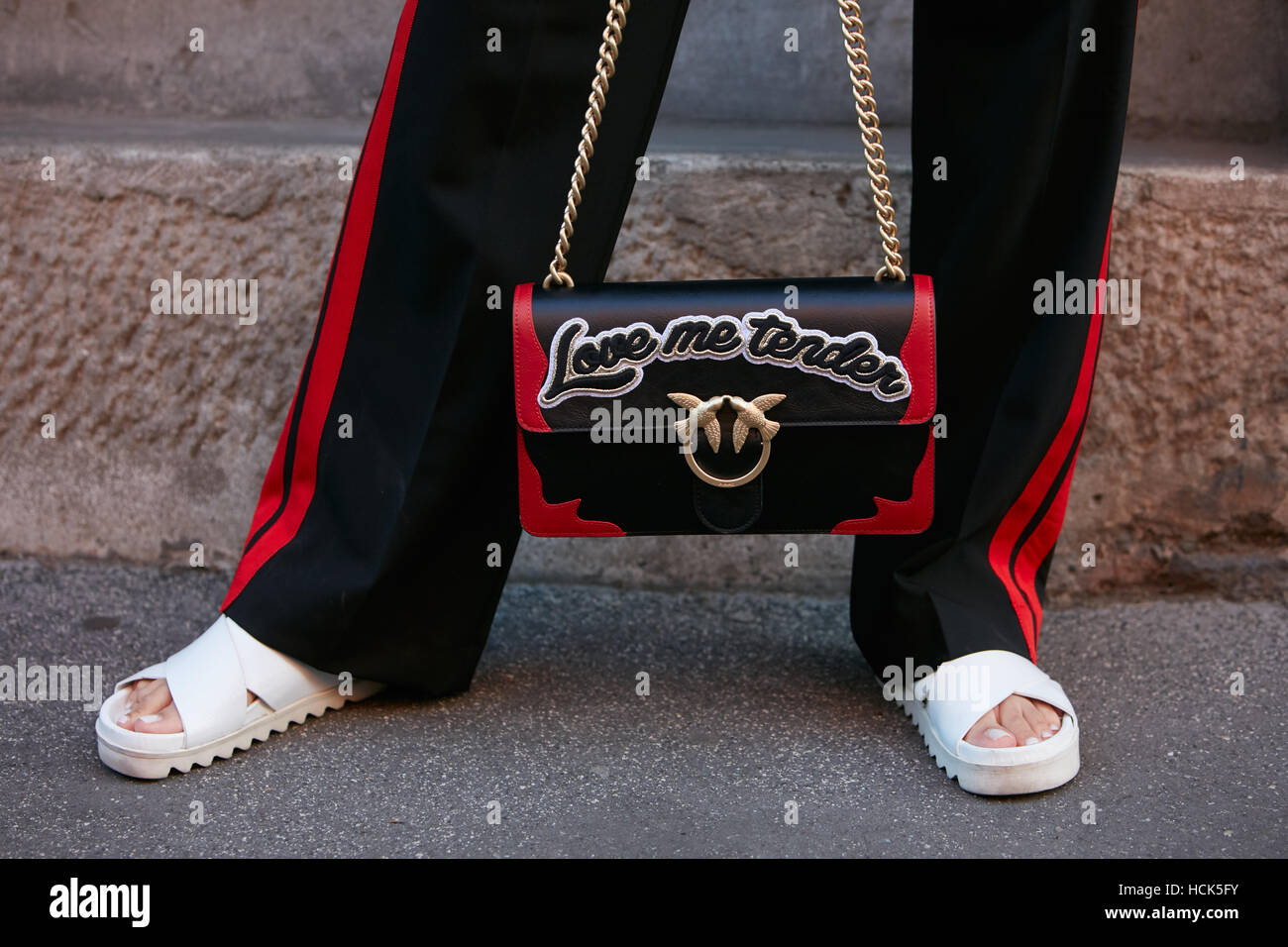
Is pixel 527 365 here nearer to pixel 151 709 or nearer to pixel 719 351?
pixel 719 351

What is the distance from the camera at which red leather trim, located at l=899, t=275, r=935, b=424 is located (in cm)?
105

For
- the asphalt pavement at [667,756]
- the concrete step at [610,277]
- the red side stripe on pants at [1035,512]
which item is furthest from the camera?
the concrete step at [610,277]

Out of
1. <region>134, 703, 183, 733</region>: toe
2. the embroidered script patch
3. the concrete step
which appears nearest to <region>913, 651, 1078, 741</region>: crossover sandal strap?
the embroidered script patch

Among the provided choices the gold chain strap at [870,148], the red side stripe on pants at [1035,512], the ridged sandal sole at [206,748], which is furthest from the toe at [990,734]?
the ridged sandal sole at [206,748]

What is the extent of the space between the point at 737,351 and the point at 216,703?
57 cm

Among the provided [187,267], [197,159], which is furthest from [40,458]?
[197,159]

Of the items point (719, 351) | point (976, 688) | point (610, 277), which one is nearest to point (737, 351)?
point (719, 351)

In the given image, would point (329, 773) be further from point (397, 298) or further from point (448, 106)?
point (448, 106)

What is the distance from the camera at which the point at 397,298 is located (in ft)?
3.69

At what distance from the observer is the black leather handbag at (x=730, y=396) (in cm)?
104

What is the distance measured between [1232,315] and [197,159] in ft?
4.27

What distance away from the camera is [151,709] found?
1110mm

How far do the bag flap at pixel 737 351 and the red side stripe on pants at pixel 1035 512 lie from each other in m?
0.22

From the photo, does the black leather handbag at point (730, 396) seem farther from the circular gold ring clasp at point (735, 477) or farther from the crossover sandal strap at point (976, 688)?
the crossover sandal strap at point (976, 688)
